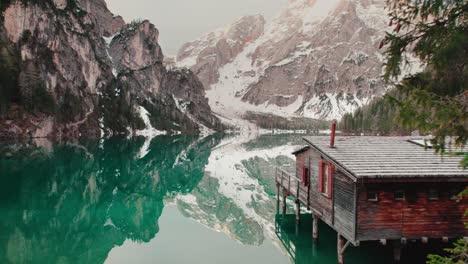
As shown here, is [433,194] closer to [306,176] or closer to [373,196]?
[373,196]

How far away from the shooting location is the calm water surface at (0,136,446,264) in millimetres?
23859

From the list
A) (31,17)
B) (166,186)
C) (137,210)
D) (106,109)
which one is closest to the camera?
(137,210)

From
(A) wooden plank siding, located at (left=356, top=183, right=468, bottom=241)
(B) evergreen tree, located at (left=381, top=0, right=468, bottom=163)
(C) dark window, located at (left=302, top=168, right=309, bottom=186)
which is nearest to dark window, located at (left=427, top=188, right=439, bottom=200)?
(A) wooden plank siding, located at (left=356, top=183, right=468, bottom=241)

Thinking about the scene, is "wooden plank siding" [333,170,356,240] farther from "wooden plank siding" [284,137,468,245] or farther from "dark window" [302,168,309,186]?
"dark window" [302,168,309,186]

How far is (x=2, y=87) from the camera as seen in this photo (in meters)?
112

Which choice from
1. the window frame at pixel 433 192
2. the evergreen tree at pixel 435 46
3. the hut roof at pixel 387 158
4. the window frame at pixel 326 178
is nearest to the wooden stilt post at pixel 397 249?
the window frame at pixel 433 192

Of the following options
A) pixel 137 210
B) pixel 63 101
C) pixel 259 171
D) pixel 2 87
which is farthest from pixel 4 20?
pixel 137 210

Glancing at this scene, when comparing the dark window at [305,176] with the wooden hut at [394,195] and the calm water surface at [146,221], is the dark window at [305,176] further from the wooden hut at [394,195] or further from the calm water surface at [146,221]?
the wooden hut at [394,195]

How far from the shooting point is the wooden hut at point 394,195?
18.4m

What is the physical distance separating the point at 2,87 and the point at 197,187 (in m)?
85.0

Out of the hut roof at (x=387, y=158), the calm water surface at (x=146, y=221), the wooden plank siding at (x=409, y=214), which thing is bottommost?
the calm water surface at (x=146, y=221)

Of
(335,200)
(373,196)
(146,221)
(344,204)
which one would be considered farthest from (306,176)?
(146,221)

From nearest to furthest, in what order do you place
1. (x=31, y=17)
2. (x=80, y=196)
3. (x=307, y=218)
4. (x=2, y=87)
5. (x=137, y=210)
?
(x=307, y=218), (x=137, y=210), (x=80, y=196), (x=2, y=87), (x=31, y=17)

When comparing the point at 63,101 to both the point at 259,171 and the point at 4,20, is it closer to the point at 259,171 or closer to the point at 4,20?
the point at 4,20
